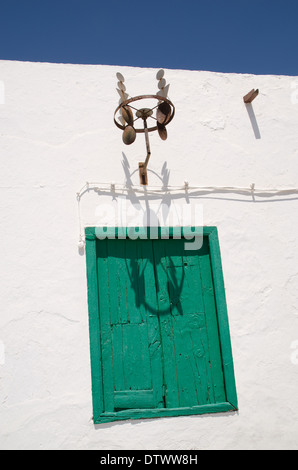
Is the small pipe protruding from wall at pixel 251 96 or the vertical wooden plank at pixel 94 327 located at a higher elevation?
the small pipe protruding from wall at pixel 251 96

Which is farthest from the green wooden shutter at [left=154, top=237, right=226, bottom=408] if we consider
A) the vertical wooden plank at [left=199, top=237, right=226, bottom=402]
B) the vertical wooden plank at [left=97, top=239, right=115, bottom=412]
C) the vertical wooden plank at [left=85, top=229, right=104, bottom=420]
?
the vertical wooden plank at [left=85, top=229, right=104, bottom=420]

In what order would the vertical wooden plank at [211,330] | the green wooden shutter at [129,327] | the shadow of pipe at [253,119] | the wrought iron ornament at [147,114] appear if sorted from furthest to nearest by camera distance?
the shadow of pipe at [253,119], the wrought iron ornament at [147,114], the vertical wooden plank at [211,330], the green wooden shutter at [129,327]

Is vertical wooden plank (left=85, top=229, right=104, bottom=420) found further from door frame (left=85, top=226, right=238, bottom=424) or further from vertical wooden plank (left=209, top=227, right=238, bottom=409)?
vertical wooden plank (left=209, top=227, right=238, bottom=409)

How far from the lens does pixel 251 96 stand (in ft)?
14.1

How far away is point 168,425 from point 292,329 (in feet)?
4.66

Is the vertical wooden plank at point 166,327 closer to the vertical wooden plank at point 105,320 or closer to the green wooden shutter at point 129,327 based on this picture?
the green wooden shutter at point 129,327

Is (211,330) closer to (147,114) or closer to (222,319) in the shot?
(222,319)

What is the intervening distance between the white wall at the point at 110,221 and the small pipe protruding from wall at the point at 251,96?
0.38 feet

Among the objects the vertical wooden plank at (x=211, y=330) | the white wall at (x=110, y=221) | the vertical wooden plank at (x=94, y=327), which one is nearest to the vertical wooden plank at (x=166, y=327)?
the white wall at (x=110, y=221)

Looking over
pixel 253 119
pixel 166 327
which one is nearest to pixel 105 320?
pixel 166 327

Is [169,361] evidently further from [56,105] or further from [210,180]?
[56,105]

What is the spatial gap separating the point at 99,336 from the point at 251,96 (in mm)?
2873

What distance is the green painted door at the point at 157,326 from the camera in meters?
3.48
